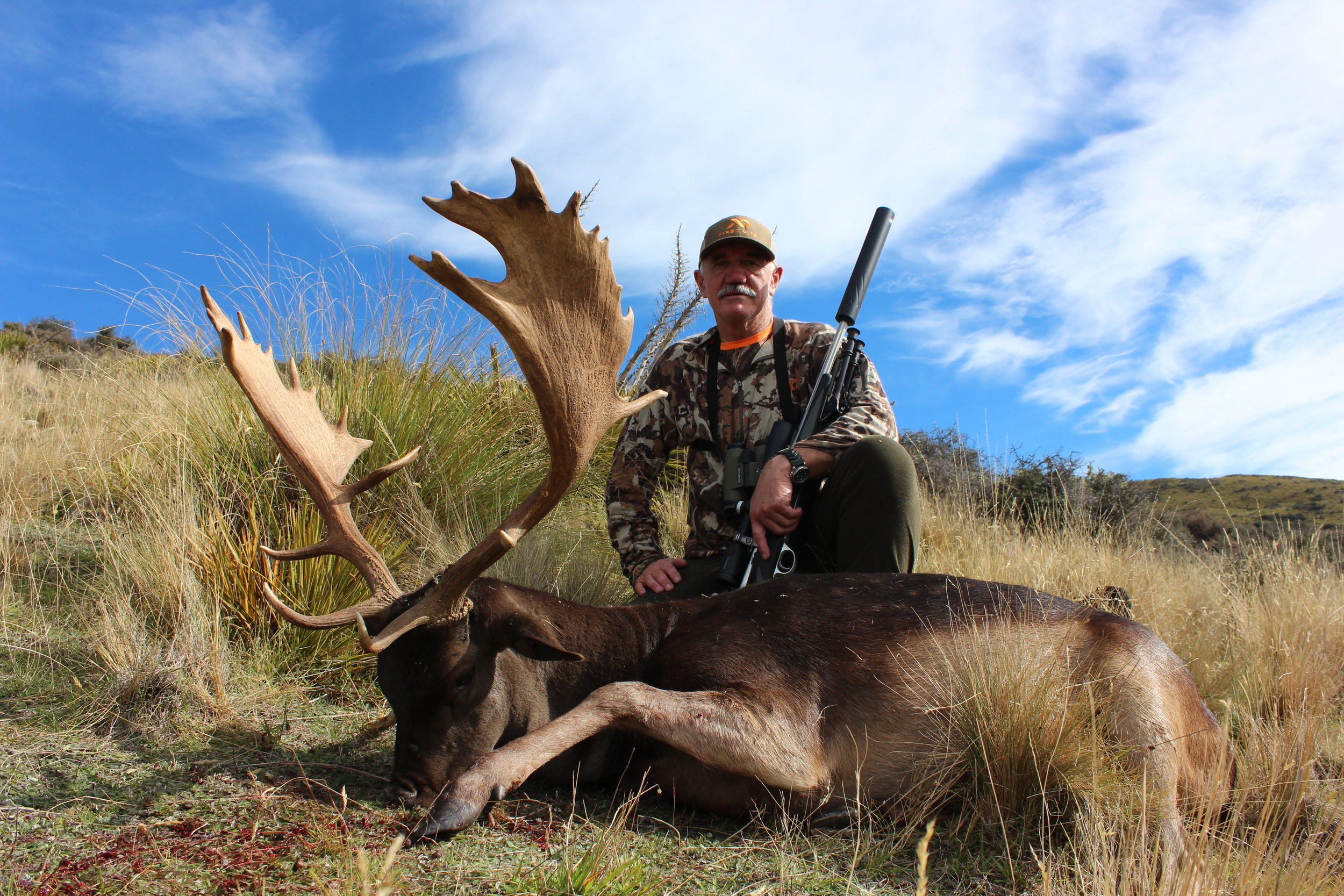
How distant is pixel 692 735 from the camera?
277 centimetres

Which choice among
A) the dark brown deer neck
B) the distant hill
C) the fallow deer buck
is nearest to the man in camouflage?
the fallow deer buck

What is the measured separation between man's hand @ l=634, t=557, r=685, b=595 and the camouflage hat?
6.61ft

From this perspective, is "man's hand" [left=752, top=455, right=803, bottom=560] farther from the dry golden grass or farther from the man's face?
the dry golden grass

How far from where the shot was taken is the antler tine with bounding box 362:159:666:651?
9.91 feet

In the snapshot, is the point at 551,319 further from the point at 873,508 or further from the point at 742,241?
the point at 742,241

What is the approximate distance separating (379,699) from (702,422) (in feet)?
8.02

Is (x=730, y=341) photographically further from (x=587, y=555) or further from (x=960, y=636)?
(x=960, y=636)

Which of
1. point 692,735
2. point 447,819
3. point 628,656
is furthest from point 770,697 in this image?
point 447,819

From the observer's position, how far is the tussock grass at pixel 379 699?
97.2 inches

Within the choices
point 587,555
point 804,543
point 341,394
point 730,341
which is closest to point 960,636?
point 804,543

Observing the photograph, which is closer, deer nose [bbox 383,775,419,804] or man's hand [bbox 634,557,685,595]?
deer nose [bbox 383,775,419,804]

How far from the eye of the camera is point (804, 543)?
4.70 metres

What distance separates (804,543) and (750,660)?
172 centimetres

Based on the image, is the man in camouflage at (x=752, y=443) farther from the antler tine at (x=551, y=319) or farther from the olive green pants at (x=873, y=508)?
the antler tine at (x=551, y=319)
